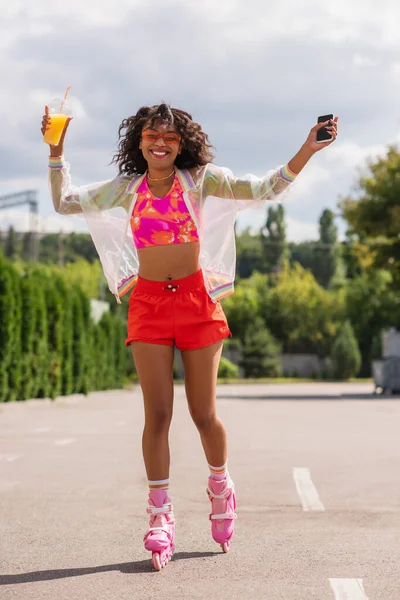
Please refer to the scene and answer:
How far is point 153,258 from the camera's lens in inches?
198

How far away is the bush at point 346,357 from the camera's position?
246 feet

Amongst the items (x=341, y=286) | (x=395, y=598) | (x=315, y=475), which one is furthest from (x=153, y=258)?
(x=341, y=286)

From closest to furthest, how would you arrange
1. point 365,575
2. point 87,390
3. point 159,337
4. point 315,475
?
point 365,575
point 159,337
point 315,475
point 87,390

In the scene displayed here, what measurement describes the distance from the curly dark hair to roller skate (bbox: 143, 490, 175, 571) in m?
1.65

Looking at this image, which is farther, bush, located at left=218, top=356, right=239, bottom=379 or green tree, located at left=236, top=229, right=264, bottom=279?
green tree, located at left=236, top=229, right=264, bottom=279

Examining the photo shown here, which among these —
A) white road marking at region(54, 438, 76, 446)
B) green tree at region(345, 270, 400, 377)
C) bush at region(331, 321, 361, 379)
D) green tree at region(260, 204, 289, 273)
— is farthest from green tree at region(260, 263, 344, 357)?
white road marking at region(54, 438, 76, 446)

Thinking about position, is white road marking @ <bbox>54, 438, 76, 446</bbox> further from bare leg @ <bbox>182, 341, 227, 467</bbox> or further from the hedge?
the hedge

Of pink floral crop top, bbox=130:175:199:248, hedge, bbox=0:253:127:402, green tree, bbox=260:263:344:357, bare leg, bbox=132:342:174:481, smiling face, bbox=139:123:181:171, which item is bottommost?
green tree, bbox=260:263:344:357

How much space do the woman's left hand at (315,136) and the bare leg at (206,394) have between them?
104cm

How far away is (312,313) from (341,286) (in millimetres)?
12960

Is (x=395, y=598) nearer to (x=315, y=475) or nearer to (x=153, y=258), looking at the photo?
(x=153, y=258)

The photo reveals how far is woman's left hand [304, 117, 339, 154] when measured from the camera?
477 cm

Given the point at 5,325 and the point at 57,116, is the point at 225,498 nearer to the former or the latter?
the point at 57,116

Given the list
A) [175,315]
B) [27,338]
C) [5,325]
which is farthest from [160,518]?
[27,338]
